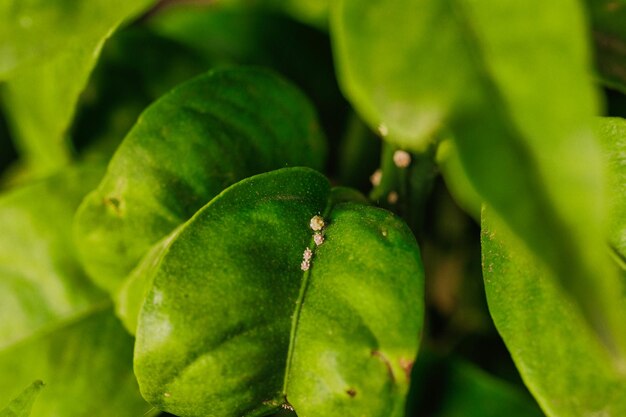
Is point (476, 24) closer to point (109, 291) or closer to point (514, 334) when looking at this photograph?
point (514, 334)

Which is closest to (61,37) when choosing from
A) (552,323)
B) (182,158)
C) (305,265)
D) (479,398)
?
(182,158)

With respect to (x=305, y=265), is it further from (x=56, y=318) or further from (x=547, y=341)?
(x=56, y=318)

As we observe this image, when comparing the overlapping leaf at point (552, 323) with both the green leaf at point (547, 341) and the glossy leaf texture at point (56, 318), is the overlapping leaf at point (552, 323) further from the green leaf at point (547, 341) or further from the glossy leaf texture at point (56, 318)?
the glossy leaf texture at point (56, 318)

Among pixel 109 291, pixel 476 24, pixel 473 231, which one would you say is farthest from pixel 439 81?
pixel 473 231

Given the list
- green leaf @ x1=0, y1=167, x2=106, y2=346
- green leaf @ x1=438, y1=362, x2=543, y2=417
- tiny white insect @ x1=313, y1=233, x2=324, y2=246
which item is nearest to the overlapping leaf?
tiny white insect @ x1=313, y1=233, x2=324, y2=246

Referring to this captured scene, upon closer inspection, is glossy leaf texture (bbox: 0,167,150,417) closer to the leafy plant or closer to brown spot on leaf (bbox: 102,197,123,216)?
the leafy plant

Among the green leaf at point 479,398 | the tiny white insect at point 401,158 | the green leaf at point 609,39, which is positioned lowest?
the green leaf at point 479,398

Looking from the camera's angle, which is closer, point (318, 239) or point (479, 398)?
point (318, 239)

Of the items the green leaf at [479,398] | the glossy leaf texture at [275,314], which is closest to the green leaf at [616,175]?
the glossy leaf texture at [275,314]

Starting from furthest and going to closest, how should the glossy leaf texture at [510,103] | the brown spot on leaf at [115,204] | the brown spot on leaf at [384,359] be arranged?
the brown spot on leaf at [115,204], the brown spot on leaf at [384,359], the glossy leaf texture at [510,103]
